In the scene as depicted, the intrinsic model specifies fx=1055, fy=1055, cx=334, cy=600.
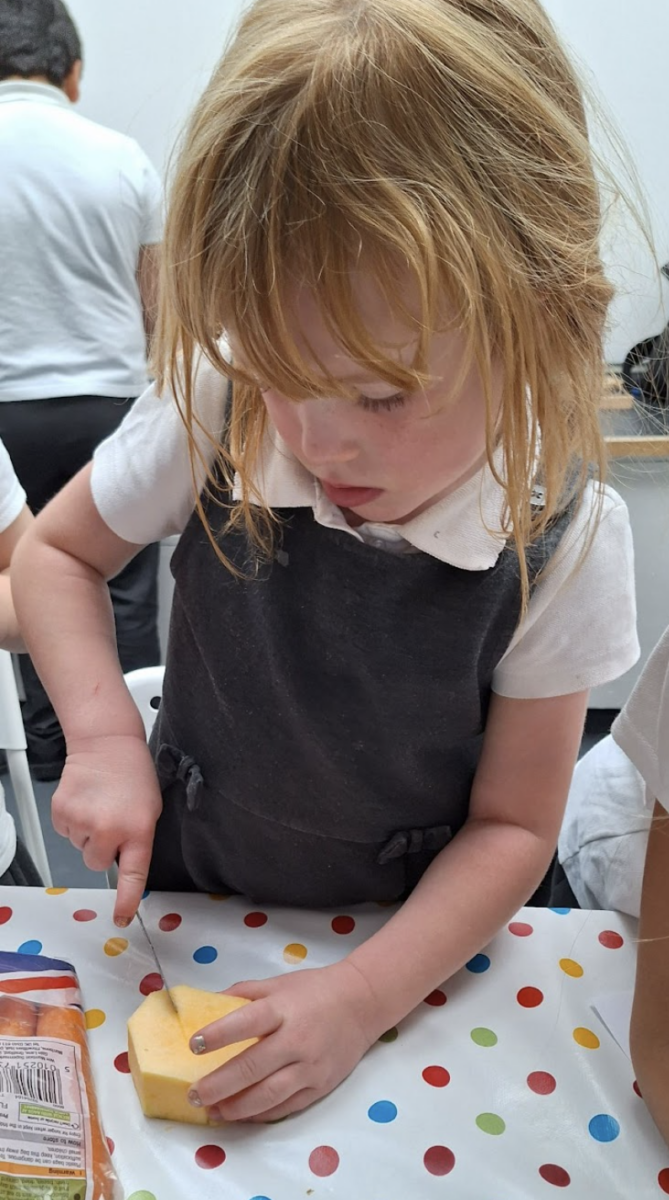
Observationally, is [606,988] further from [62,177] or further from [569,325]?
[62,177]

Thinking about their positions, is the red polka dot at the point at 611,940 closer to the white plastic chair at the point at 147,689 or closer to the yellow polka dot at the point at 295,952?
the yellow polka dot at the point at 295,952

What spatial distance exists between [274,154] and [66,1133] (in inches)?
17.5

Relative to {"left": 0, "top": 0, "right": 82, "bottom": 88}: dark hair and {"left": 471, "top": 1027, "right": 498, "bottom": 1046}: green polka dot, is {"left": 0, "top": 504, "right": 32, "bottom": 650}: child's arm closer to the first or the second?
{"left": 471, "top": 1027, "right": 498, "bottom": 1046}: green polka dot

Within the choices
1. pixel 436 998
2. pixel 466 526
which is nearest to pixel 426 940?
pixel 436 998

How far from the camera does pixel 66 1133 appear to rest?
Answer: 0.48m

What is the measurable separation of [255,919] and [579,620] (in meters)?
0.27

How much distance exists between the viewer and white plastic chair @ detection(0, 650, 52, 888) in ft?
3.02

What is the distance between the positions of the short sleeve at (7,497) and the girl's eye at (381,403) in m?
0.48

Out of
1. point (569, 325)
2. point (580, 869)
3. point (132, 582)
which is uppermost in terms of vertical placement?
point (569, 325)

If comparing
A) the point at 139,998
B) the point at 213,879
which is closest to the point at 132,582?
the point at 213,879

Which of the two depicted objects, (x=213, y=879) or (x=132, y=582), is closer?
(x=213, y=879)

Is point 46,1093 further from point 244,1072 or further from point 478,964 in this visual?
point 478,964

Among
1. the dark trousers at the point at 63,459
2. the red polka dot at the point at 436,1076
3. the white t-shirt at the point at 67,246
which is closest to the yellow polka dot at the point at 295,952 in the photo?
the red polka dot at the point at 436,1076

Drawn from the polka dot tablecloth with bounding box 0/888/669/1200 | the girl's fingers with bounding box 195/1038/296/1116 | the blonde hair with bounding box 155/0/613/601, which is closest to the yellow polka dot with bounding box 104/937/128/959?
the polka dot tablecloth with bounding box 0/888/669/1200
